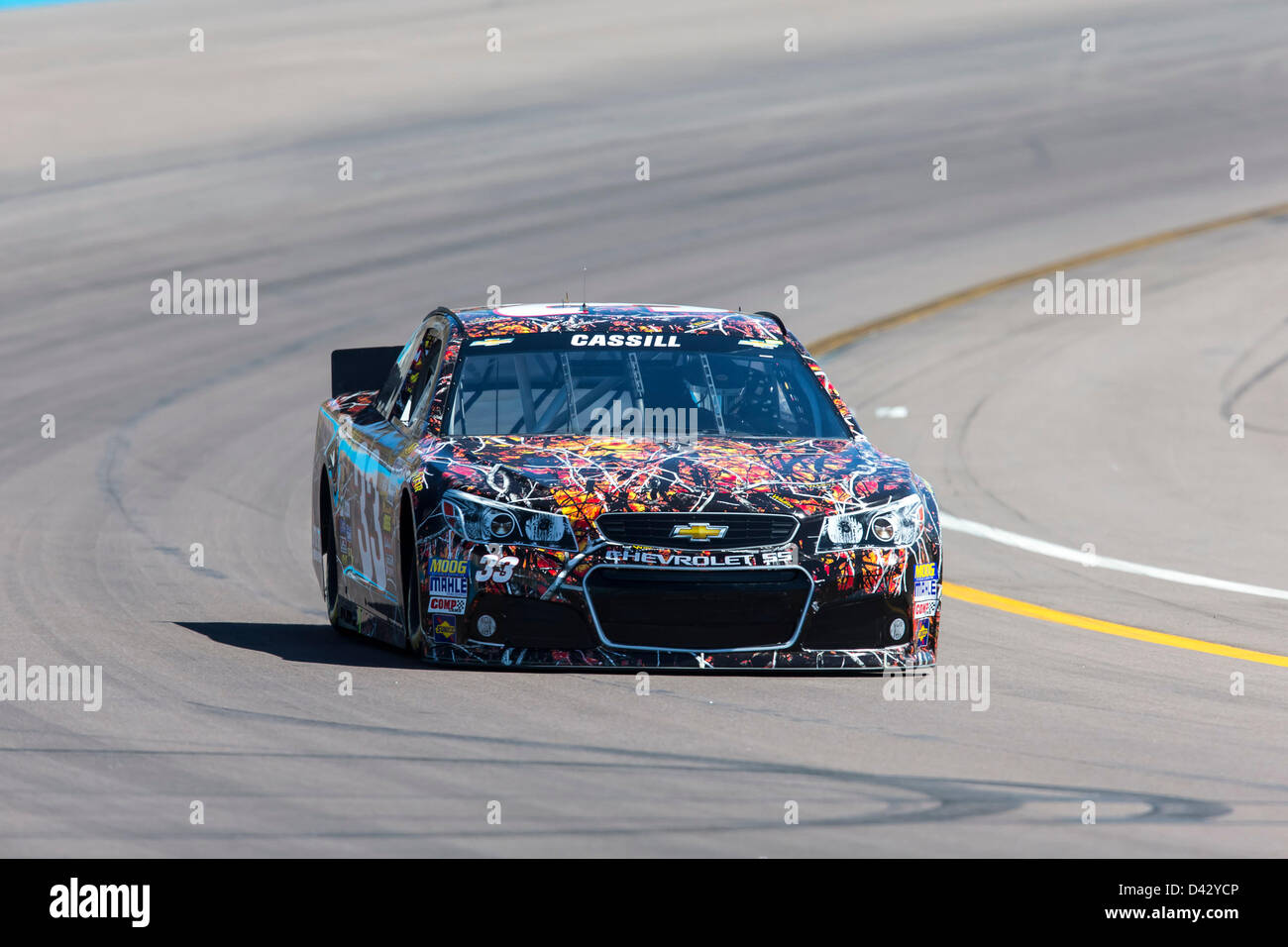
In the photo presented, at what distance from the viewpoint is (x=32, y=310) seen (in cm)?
2166

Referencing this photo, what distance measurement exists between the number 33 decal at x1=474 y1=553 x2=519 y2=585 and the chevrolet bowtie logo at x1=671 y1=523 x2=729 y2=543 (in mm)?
624

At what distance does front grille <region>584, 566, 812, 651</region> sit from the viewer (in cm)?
825

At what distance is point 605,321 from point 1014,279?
46.1 ft

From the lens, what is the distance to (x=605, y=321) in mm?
9992

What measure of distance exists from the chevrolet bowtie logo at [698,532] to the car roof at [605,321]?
1.82m

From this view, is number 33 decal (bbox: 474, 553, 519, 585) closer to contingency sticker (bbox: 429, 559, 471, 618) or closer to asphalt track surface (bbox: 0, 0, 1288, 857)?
contingency sticker (bbox: 429, 559, 471, 618)

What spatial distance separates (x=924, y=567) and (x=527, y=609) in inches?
62.6

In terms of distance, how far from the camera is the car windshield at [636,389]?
30.6ft

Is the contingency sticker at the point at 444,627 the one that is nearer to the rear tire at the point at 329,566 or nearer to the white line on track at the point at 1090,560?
the rear tire at the point at 329,566

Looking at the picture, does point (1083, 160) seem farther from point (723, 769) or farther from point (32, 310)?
point (723, 769)
